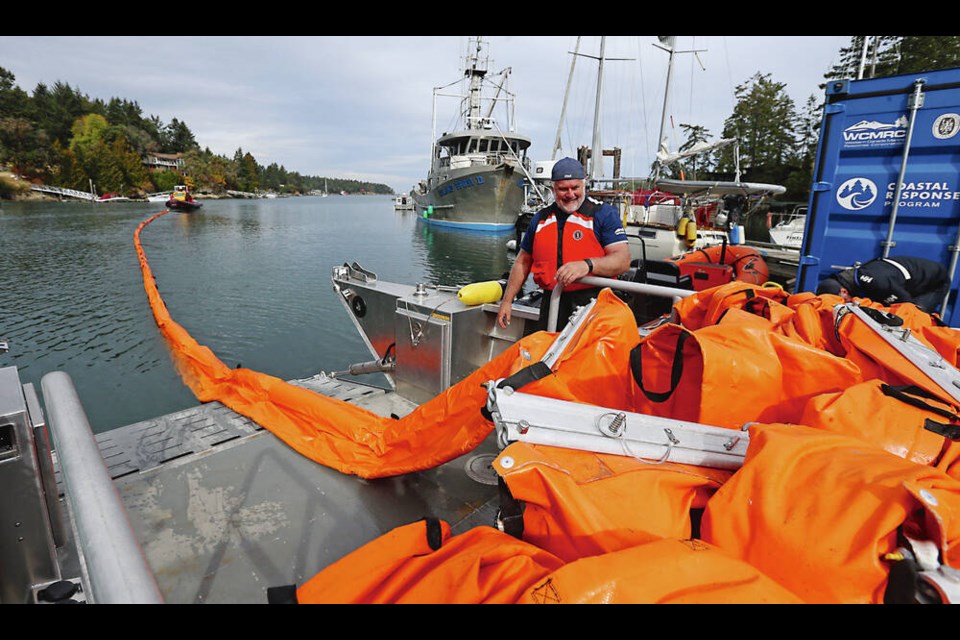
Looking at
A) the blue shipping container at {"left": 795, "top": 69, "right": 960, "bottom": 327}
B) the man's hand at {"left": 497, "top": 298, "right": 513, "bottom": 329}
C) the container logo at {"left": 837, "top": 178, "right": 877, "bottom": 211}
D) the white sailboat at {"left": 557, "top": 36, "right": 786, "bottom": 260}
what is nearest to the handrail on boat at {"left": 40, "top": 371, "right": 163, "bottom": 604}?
the man's hand at {"left": 497, "top": 298, "right": 513, "bottom": 329}

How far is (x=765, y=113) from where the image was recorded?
33.8m

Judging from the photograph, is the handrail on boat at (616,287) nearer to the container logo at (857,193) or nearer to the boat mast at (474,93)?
the container logo at (857,193)

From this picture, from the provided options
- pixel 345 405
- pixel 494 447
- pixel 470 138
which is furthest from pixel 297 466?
pixel 470 138

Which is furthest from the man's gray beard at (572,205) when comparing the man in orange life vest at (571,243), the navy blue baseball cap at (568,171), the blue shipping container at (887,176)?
the blue shipping container at (887,176)

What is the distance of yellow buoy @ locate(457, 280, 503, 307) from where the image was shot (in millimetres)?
3660

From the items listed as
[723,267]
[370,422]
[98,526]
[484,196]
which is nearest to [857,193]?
A: [723,267]

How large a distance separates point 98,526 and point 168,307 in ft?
43.5

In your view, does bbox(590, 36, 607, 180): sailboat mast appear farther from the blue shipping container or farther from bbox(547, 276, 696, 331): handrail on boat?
bbox(547, 276, 696, 331): handrail on boat

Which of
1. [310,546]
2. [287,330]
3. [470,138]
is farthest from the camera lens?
[470,138]

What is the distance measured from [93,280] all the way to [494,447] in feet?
52.1

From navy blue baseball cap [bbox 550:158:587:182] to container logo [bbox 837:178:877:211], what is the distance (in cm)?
324

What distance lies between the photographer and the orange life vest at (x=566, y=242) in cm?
319

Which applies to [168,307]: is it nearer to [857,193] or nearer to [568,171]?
[568,171]

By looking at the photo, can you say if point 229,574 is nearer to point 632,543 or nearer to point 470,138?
point 632,543
